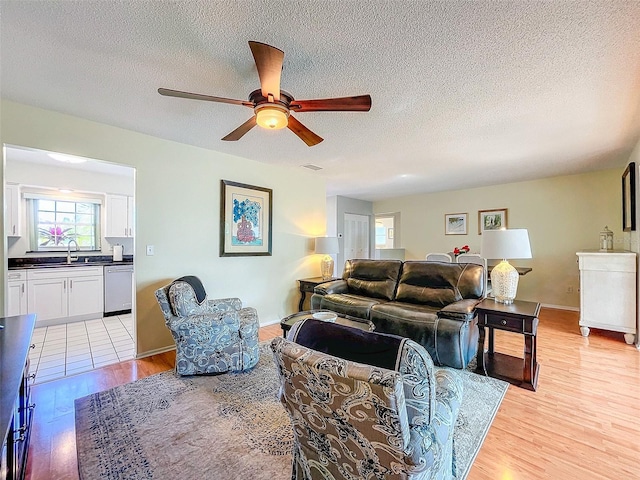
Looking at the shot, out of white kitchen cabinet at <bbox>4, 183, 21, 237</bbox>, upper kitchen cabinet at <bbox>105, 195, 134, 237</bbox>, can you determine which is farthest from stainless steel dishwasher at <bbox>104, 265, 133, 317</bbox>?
white kitchen cabinet at <bbox>4, 183, 21, 237</bbox>

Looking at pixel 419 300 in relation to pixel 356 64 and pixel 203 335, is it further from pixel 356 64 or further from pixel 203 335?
pixel 356 64

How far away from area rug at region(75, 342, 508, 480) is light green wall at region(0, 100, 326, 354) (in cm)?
110

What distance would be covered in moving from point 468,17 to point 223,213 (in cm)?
312

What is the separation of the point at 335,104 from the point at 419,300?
245cm

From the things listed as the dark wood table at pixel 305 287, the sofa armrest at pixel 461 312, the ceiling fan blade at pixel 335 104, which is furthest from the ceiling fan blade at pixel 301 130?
the dark wood table at pixel 305 287

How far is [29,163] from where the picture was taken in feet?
13.8

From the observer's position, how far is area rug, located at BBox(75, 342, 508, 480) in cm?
152

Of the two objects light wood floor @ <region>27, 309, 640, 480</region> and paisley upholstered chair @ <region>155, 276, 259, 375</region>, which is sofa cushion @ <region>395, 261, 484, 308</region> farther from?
paisley upholstered chair @ <region>155, 276, 259, 375</region>

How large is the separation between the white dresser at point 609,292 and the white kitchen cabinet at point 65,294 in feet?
22.7

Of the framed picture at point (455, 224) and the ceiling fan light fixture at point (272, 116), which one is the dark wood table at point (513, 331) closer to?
the ceiling fan light fixture at point (272, 116)

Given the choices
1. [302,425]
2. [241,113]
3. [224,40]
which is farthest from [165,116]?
[302,425]

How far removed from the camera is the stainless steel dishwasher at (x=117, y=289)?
4535 mm

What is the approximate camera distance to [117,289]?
462cm

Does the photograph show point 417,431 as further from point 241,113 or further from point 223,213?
point 223,213
